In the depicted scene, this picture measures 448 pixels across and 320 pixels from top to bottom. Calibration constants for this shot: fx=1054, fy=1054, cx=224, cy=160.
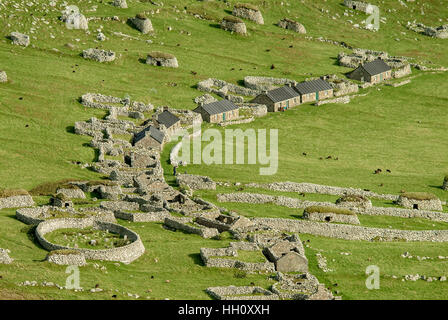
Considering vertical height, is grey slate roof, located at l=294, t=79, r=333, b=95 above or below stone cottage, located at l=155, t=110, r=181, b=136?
above

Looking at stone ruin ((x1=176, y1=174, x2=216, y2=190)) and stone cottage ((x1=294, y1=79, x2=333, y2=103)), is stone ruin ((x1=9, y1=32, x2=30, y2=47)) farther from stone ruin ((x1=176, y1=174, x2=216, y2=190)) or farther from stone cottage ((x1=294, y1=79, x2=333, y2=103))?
stone ruin ((x1=176, y1=174, x2=216, y2=190))

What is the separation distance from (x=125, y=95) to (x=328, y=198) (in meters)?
43.1

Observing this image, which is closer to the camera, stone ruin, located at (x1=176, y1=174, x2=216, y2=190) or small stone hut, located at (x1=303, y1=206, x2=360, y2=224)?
small stone hut, located at (x1=303, y1=206, x2=360, y2=224)

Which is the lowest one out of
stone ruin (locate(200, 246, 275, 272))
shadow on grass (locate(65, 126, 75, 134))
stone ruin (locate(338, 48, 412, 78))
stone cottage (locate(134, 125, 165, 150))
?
stone ruin (locate(200, 246, 275, 272))

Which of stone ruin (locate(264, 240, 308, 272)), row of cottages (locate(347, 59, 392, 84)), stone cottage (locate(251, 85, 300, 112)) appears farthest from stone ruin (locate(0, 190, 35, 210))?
row of cottages (locate(347, 59, 392, 84))

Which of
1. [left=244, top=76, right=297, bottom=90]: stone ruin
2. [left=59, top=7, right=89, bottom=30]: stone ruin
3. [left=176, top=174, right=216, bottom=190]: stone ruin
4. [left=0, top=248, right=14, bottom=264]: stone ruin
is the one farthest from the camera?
[left=59, top=7, right=89, bottom=30]: stone ruin

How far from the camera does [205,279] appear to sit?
91500 mm

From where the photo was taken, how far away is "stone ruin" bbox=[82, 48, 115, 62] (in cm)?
16762

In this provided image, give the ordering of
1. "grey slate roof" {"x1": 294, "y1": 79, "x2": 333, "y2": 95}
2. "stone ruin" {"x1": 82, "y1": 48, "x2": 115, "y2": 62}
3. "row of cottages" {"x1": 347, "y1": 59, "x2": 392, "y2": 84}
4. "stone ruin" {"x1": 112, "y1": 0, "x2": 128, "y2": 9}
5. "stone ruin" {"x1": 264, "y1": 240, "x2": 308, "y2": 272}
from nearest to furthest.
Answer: "stone ruin" {"x1": 264, "y1": 240, "x2": 308, "y2": 272} < "stone ruin" {"x1": 82, "y1": 48, "x2": 115, "y2": 62} < "grey slate roof" {"x1": 294, "y1": 79, "x2": 333, "y2": 95} < "row of cottages" {"x1": 347, "y1": 59, "x2": 392, "y2": 84} < "stone ruin" {"x1": 112, "y1": 0, "x2": 128, "y2": 9}

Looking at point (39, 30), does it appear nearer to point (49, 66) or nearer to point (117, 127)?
point (49, 66)

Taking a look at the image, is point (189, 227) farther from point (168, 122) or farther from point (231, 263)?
point (168, 122)

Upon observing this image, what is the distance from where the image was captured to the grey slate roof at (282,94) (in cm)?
16400

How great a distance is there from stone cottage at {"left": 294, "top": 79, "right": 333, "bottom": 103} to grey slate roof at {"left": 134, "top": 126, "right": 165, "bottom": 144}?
3795 cm
